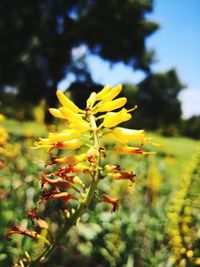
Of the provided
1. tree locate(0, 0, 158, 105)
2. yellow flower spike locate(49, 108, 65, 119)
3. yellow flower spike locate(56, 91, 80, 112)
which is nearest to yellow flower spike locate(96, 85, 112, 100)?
yellow flower spike locate(56, 91, 80, 112)

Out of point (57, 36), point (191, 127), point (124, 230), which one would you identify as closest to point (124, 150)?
point (124, 230)

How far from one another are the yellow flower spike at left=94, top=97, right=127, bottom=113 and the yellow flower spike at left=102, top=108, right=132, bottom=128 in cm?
6

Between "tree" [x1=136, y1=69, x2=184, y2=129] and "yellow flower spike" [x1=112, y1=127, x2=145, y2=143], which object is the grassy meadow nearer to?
"yellow flower spike" [x1=112, y1=127, x2=145, y2=143]

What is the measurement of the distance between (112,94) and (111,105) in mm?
51

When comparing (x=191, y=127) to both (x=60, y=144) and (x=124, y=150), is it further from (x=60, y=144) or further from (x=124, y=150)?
(x=60, y=144)

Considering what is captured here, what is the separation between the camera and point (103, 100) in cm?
166

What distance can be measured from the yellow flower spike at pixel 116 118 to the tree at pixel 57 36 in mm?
21847

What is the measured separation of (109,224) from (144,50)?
79.7 ft

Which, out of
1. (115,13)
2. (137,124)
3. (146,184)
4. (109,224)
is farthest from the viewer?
(137,124)

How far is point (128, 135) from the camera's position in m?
1.51

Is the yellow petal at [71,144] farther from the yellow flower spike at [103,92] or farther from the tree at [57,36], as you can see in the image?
the tree at [57,36]

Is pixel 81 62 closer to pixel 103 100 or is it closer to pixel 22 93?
pixel 22 93

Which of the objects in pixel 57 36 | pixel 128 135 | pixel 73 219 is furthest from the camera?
pixel 57 36

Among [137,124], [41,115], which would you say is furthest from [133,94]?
[41,115]
